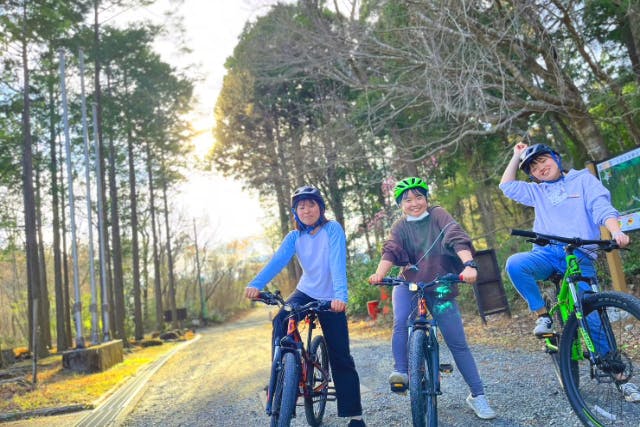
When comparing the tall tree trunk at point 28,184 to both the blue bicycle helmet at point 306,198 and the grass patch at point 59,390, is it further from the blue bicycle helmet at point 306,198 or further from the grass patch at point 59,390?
the blue bicycle helmet at point 306,198

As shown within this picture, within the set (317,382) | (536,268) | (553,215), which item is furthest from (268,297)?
(553,215)

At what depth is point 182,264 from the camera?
51.5 meters

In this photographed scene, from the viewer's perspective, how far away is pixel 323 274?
→ 4.11 metres

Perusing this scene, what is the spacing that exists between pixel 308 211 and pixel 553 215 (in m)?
1.79

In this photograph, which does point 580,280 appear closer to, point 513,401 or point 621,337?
point 621,337

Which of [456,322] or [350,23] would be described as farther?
[350,23]

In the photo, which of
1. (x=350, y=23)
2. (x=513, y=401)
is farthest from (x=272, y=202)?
(x=513, y=401)

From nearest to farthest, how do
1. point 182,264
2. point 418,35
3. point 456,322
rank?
point 456,322 < point 418,35 < point 182,264

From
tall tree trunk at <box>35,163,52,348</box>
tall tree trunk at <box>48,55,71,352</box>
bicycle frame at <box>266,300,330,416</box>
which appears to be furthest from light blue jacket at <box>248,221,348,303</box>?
tall tree trunk at <box>48,55,71,352</box>

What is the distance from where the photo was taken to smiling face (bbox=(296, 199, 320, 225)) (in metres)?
4.16

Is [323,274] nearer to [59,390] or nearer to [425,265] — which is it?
[425,265]

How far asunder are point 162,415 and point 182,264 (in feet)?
154

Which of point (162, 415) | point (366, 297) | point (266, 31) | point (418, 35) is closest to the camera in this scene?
point (162, 415)

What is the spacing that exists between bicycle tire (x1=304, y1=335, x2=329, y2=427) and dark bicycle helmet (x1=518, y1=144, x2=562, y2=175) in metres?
2.03
